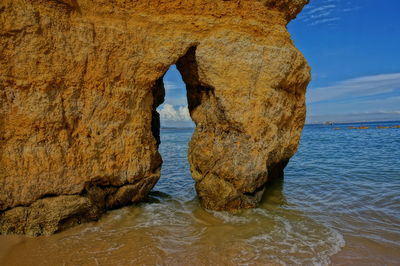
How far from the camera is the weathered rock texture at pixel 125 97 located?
15.7ft

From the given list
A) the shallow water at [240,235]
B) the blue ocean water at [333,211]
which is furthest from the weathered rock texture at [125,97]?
the blue ocean water at [333,211]

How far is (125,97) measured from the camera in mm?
5652

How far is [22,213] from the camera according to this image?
15.8 feet

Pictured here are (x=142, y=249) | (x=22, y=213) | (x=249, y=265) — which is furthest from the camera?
(x=22, y=213)

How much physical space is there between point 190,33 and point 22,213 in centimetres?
478

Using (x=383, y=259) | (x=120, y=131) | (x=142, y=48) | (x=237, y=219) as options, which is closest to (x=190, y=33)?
(x=142, y=48)

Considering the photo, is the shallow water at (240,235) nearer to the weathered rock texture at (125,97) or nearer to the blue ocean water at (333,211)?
the blue ocean water at (333,211)

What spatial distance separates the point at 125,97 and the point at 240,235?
3523 millimetres

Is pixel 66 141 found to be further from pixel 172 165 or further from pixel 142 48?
pixel 172 165

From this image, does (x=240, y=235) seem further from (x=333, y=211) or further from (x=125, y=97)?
(x=125, y=97)

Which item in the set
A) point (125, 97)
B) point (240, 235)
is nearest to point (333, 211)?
point (240, 235)

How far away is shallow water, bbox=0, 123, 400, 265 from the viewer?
4.14 metres

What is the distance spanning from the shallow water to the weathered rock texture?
0.47 meters

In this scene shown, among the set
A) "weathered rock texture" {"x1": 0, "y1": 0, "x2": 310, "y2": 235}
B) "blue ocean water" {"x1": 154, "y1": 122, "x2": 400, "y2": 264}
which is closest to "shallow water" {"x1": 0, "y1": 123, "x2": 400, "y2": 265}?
"blue ocean water" {"x1": 154, "y1": 122, "x2": 400, "y2": 264}
